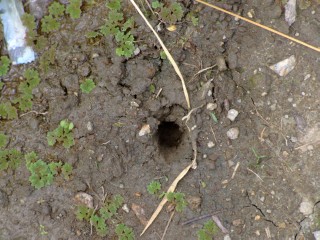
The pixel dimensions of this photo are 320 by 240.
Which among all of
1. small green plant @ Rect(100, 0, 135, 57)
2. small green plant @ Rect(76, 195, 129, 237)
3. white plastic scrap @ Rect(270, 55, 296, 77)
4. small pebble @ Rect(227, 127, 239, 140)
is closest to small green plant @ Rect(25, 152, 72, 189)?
small green plant @ Rect(76, 195, 129, 237)

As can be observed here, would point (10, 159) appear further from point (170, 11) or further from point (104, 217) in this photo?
point (170, 11)

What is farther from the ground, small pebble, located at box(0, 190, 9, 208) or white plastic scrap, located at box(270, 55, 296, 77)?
white plastic scrap, located at box(270, 55, 296, 77)

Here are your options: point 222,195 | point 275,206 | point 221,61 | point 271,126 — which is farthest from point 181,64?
point 275,206

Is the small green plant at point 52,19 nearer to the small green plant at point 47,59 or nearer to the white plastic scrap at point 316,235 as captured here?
the small green plant at point 47,59

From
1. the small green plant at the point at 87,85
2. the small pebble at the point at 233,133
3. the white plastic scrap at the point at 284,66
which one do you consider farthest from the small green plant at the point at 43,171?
the white plastic scrap at the point at 284,66

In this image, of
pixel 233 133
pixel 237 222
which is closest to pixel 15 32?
pixel 233 133

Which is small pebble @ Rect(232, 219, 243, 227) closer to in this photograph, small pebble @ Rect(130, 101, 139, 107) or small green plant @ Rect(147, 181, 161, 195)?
small green plant @ Rect(147, 181, 161, 195)

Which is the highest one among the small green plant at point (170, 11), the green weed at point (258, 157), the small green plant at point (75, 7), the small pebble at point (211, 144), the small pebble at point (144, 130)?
the small green plant at point (75, 7)
